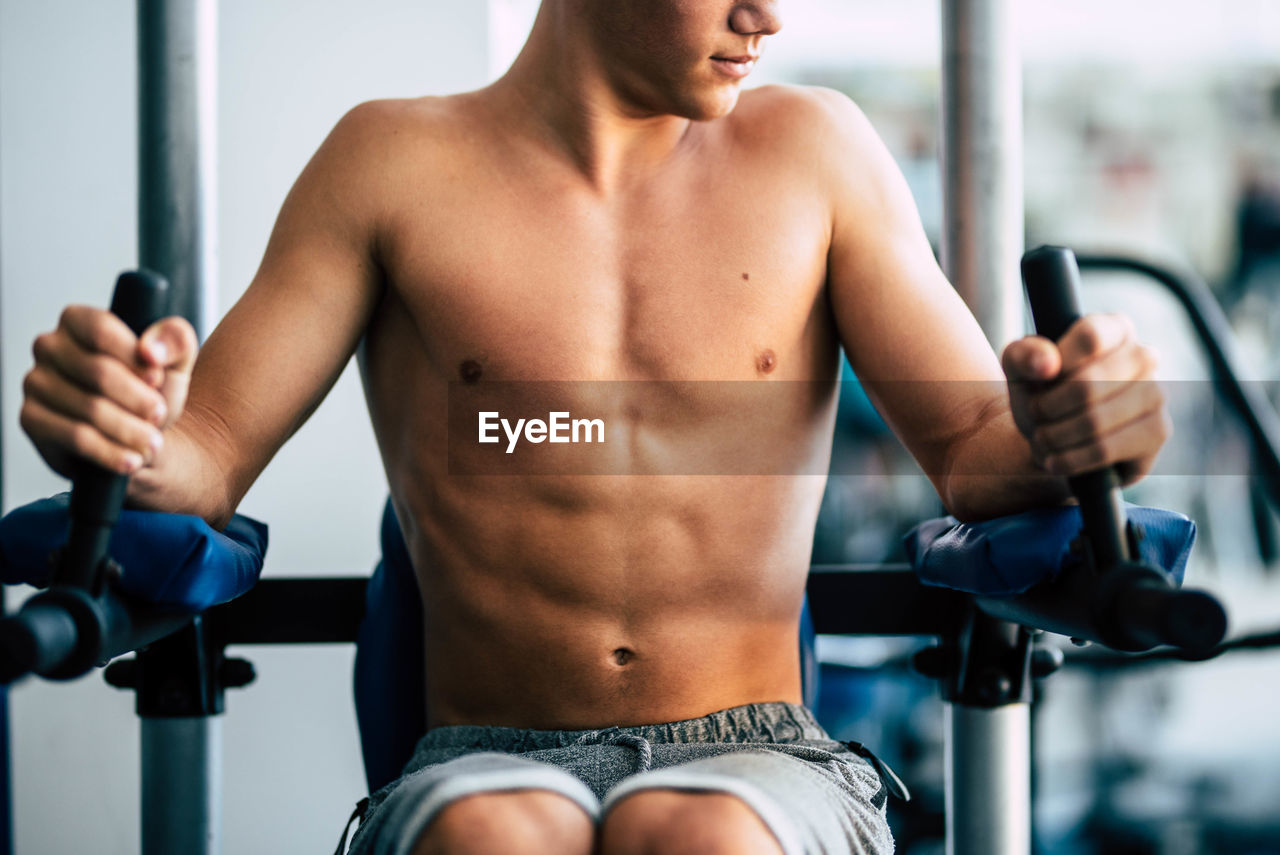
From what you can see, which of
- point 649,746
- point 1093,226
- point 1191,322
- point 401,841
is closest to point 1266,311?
point 1093,226

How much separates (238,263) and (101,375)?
1001 millimetres

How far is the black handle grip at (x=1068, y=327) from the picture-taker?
64 cm

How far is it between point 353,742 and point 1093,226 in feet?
11.2

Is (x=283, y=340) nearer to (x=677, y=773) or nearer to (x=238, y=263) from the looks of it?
(x=677, y=773)

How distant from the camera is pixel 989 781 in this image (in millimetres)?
1018

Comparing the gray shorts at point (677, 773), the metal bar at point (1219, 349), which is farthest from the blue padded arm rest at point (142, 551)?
the metal bar at point (1219, 349)

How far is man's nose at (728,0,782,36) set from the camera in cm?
86

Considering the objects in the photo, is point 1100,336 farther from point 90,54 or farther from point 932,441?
point 90,54

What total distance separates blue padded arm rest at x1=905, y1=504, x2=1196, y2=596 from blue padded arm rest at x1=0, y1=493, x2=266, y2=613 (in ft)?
1.67

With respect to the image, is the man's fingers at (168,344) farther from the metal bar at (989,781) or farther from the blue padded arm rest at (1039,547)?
the metal bar at (989,781)

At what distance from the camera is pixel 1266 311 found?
405cm

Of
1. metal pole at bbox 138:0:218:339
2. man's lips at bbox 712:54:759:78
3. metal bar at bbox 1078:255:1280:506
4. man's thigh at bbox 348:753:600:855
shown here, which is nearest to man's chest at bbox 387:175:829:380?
man's lips at bbox 712:54:759:78

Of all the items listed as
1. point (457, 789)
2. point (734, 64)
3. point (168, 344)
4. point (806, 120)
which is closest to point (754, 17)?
point (734, 64)

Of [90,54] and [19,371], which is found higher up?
[90,54]
